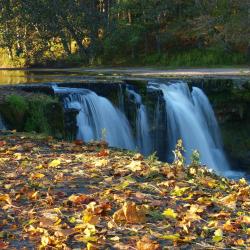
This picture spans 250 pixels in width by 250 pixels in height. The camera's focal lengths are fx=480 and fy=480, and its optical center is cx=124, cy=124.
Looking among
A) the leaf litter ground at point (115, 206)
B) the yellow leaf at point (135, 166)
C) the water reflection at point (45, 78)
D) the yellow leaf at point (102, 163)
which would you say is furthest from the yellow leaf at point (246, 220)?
the water reflection at point (45, 78)

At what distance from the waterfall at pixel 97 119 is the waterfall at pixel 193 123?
6.10 feet

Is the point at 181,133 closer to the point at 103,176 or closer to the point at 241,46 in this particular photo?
the point at 103,176

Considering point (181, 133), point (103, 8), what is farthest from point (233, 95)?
point (103, 8)

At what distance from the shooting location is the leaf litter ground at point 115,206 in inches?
150

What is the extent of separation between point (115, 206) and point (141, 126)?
11970mm

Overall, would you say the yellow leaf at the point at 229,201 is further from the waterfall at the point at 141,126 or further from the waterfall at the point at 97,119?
the waterfall at the point at 141,126

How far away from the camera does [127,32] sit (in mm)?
35531

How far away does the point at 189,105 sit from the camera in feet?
58.0

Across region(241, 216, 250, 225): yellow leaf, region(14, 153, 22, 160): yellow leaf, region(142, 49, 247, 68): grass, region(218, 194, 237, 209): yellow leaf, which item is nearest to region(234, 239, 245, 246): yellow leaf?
region(241, 216, 250, 225): yellow leaf

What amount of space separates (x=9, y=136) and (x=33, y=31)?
3089 cm

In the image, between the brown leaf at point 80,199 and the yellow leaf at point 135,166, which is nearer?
the brown leaf at point 80,199

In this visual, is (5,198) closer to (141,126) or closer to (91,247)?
(91,247)

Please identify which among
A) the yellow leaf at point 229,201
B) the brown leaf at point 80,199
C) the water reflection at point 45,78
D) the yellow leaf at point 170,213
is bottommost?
the yellow leaf at point 229,201

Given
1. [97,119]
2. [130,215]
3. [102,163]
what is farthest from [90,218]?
[97,119]
